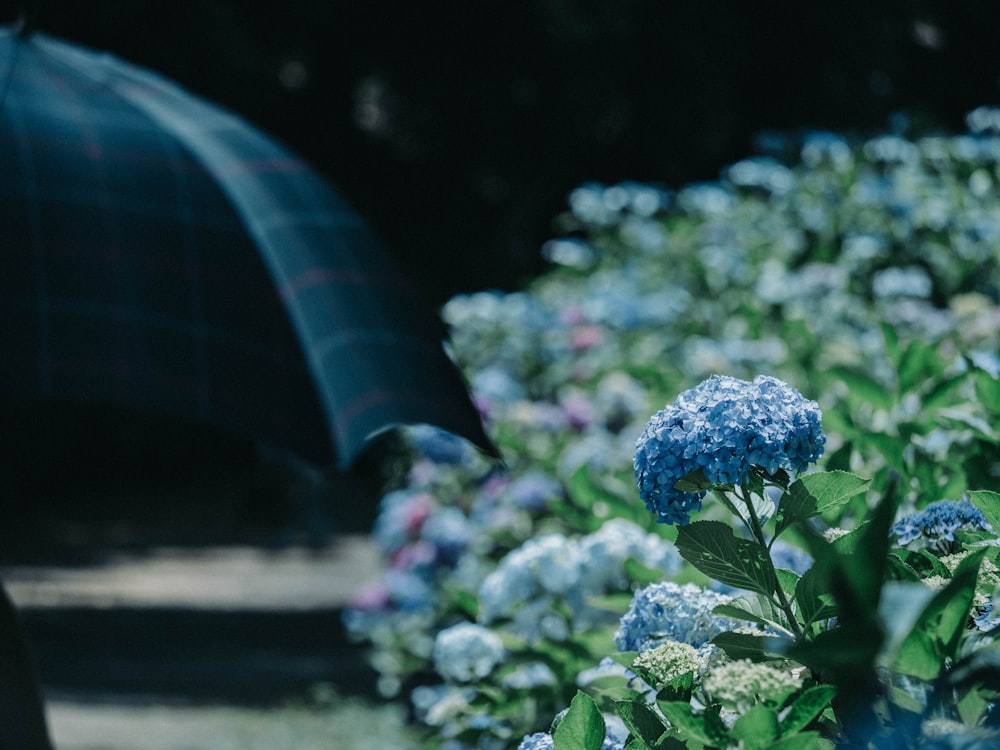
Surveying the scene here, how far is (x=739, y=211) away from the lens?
218 inches

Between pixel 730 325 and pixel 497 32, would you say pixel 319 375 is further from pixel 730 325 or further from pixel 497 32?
pixel 497 32

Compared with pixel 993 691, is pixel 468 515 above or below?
below

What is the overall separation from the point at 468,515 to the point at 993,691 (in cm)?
281

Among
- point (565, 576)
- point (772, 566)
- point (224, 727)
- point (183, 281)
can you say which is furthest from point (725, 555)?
point (224, 727)

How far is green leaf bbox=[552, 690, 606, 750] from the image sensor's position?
110 centimetres

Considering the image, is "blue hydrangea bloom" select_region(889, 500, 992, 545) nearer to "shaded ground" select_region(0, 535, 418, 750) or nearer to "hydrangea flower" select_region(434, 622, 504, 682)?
"hydrangea flower" select_region(434, 622, 504, 682)

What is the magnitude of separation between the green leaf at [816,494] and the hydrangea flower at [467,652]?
Answer: 0.94 metres

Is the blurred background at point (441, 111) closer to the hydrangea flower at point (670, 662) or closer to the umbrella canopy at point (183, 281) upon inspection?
the umbrella canopy at point (183, 281)

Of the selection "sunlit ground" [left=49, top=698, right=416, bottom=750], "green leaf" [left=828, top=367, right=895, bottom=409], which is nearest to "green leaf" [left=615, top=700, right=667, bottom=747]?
"green leaf" [left=828, top=367, right=895, bottom=409]

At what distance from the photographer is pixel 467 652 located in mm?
1998

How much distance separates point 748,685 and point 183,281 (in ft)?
6.76

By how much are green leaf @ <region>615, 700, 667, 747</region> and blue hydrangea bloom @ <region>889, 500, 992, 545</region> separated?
0.34 meters

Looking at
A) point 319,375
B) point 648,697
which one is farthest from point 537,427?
point 648,697

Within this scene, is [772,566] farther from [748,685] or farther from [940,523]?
[940,523]
